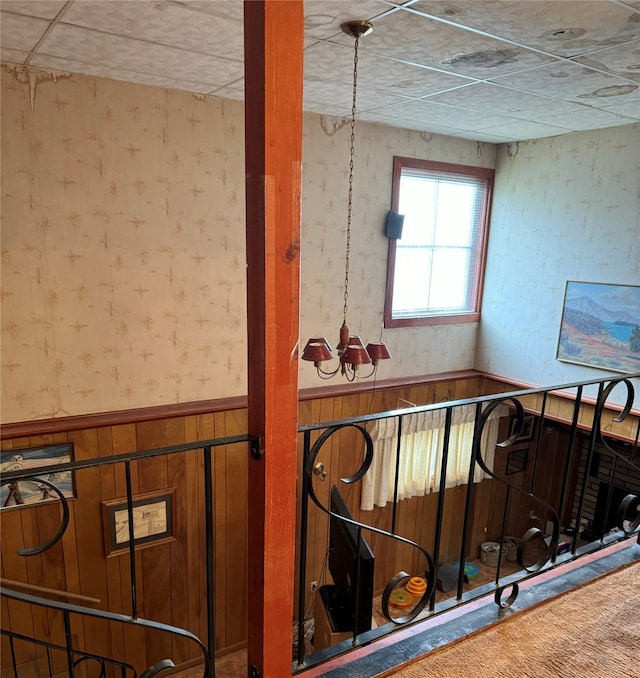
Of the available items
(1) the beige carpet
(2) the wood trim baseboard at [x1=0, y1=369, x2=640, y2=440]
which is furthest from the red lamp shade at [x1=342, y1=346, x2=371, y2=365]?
(1) the beige carpet

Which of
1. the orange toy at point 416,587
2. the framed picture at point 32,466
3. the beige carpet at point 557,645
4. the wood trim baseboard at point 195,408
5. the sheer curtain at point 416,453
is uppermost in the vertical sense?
the beige carpet at point 557,645

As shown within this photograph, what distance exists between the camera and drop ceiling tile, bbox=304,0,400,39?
1.96m

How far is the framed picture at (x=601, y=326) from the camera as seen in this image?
3.91 m

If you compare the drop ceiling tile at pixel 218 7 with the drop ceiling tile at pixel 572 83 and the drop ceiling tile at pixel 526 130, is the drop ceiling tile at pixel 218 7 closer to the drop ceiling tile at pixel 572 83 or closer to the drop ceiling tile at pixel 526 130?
the drop ceiling tile at pixel 572 83

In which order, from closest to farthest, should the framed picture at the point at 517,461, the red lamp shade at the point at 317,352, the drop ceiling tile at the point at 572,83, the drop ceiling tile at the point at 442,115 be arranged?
the drop ceiling tile at the point at 572,83 → the red lamp shade at the point at 317,352 → the drop ceiling tile at the point at 442,115 → the framed picture at the point at 517,461

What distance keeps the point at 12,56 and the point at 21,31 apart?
0.43 m

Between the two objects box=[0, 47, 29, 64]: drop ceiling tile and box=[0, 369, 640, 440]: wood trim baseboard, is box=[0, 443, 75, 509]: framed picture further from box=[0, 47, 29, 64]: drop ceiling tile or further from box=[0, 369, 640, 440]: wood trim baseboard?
box=[0, 47, 29, 64]: drop ceiling tile

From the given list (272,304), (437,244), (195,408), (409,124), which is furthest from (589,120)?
(272,304)

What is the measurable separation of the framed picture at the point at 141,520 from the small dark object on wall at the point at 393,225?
267 cm

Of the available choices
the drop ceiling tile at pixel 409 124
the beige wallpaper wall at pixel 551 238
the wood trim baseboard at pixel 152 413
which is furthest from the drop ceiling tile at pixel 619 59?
the wood trim baseboard at pixel 152 413

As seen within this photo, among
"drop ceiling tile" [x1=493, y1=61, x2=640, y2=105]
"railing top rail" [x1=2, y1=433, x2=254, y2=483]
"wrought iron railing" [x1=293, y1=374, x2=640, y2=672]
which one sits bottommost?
"wrought iron railing" [x1=293, y1=374, x2=640, y2=672]

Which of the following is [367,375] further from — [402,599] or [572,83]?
[572,83]

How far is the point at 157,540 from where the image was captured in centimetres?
370

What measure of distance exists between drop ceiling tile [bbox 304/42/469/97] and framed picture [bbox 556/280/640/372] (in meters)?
2.19
